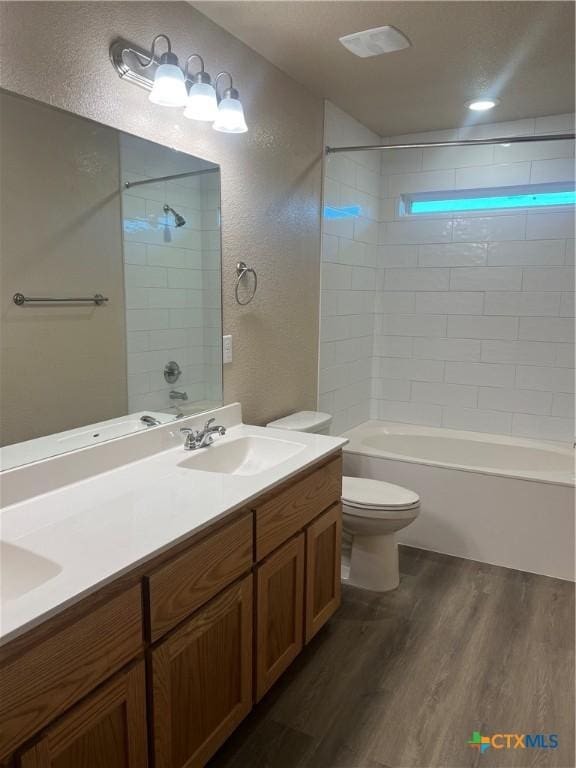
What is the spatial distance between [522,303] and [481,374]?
52 centimetres

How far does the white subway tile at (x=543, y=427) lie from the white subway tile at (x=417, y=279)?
1.00 m

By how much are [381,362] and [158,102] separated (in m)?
2.59

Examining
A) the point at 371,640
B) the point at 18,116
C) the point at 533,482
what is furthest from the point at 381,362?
the point at 18,116

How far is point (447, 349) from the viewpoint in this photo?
12.5 feet

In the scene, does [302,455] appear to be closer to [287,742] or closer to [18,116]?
[287,742]

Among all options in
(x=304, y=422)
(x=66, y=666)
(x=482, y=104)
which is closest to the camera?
(x=66, y=666)

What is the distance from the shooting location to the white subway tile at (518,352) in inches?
139

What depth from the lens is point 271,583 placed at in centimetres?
183

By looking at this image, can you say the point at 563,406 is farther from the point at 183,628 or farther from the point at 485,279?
the point at 183,628

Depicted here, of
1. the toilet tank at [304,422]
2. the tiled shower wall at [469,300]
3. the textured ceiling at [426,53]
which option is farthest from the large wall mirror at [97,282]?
the tiled shower wall at [469,300]

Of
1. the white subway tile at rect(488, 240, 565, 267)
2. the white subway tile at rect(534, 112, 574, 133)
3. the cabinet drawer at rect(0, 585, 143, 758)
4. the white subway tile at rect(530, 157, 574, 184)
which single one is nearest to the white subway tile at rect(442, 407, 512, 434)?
the white subway tile at rect(488, 240, 565, 267)

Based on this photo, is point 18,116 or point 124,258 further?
point 124,258

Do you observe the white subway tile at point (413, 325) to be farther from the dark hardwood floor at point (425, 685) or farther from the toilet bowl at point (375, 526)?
the dark hardwood floor at point (425, 685)

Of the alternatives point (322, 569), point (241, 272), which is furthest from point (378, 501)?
point (241, 272)
